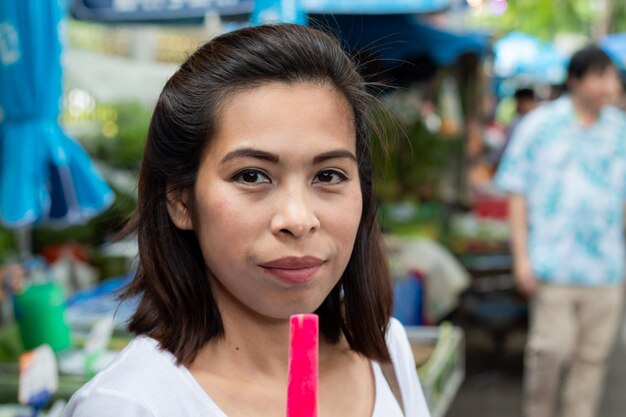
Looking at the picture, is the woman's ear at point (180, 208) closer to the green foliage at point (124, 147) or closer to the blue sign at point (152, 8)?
the blue sign at point (152, 8)

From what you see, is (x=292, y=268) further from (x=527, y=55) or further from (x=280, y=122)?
(x=527, y=55)

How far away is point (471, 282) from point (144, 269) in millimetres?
6017

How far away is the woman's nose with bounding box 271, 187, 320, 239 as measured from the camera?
4.31 ft

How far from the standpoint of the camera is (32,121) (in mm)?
4070

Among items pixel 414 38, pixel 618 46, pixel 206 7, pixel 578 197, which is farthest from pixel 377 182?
pixel 618 46

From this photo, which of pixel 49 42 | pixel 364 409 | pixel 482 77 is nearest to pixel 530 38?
pixel 482 77

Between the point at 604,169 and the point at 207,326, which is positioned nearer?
the point at 207,326

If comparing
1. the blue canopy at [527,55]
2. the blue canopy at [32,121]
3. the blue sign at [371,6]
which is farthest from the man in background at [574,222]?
the blue canopy at [527,55]

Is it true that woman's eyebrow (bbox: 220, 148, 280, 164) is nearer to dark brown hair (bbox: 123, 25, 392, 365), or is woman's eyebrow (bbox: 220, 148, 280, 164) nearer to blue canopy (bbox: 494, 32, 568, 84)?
dark brown hair (bbox: 123, 25, 392, 365)

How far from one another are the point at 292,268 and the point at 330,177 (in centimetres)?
17

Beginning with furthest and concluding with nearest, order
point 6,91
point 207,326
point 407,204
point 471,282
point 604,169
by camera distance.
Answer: point 407,204 < point 471,282 < point 604,169 < point 6,91 < point 207,326

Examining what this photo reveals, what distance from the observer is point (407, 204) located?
8008 mm

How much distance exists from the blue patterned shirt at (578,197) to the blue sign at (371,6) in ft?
3.78

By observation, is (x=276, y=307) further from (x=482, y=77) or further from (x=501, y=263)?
(x=482, y=77)
